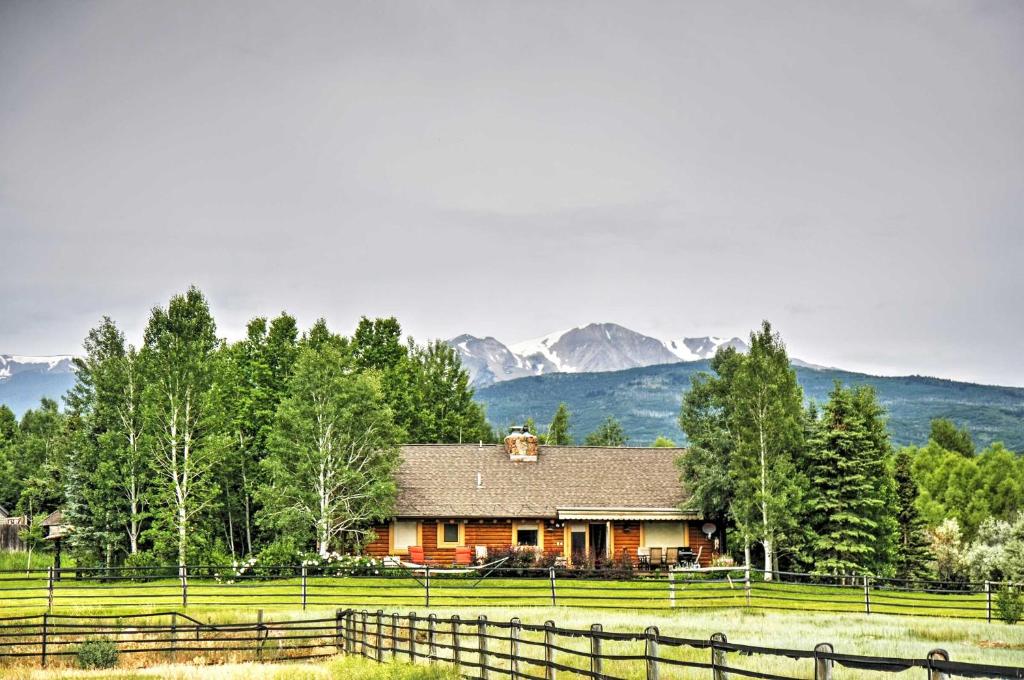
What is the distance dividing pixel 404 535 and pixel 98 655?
23832 millimetres

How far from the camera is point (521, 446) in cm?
5459

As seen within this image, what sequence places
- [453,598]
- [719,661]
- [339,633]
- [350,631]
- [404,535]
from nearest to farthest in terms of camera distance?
[719,661] → [350,631] → [339,633] → [453,598] → [404,535]

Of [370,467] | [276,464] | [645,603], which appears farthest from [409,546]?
[645,603]

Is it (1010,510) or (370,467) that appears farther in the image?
(1010,510)

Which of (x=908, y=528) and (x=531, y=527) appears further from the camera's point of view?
(x=908, y=528)

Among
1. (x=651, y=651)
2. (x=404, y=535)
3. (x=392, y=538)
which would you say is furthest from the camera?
(x=404, y=535)

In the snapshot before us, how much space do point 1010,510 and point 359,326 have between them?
57.6 metres

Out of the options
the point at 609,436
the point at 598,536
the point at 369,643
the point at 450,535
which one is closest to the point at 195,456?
the point at 450,535

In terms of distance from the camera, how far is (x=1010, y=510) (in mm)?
92750

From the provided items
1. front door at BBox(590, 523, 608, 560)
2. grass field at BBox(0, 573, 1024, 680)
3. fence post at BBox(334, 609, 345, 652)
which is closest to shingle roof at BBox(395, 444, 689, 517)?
front door at BBox(590, 523, 608, 560)

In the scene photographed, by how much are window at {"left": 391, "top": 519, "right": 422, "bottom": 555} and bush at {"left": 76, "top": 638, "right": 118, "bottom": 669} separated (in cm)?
2312

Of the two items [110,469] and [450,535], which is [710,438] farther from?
[110,469]

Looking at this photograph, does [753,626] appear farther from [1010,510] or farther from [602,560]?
[1010,510]

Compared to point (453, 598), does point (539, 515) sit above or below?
above
